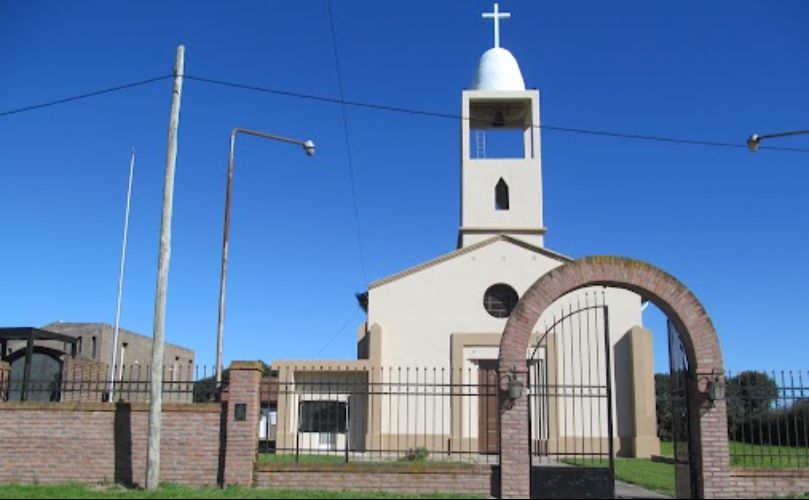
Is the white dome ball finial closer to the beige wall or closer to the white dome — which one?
the white dome

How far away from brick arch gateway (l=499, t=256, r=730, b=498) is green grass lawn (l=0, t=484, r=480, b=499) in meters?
1.22

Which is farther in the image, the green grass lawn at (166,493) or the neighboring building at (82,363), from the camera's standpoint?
the neighboring building at (82,363)

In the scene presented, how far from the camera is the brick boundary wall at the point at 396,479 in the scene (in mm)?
13812

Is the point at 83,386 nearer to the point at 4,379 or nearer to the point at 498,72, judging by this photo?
the point at 4,379

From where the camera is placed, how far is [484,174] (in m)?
31.1

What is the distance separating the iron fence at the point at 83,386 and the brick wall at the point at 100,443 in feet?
1.28

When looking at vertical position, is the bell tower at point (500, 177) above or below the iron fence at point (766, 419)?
above

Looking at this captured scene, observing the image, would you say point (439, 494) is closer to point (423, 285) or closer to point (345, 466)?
point (345, 466)

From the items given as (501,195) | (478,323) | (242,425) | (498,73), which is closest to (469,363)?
(478,323)

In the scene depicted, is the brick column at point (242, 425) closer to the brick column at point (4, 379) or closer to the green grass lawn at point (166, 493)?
the green grass lawn at point (166, 493)

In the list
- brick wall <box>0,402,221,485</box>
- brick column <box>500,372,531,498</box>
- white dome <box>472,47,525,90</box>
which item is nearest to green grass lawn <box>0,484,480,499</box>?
brick wall <box>0,402,221,485</box>

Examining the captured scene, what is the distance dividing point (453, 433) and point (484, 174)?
34.3 ft

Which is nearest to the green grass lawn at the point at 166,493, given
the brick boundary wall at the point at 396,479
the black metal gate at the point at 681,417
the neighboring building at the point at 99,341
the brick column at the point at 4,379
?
the brick boundary wall at the point at 396,479

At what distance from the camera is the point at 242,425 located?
13.9 m
